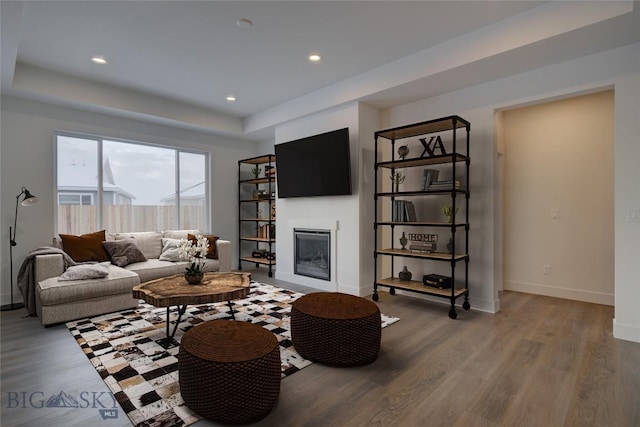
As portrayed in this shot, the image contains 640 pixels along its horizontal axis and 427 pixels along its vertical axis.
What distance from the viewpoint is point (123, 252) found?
426 centimetres

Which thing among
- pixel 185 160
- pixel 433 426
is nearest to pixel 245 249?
pixel 185 160

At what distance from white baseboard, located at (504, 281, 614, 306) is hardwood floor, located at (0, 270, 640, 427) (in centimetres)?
86

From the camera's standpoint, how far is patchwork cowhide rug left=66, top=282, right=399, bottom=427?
1860 mm

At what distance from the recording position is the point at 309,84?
4266mm

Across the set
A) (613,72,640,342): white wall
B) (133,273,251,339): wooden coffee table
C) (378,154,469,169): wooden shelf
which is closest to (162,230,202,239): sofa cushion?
(133,273,251,339): wooden coffee table

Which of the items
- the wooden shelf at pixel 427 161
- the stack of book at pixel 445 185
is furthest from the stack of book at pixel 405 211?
the wooden shelf at pixel 427 161

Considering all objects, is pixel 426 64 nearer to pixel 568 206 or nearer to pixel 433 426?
pixel 568 206

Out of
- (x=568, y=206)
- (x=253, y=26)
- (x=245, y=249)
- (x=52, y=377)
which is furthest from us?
(x=245, y=249)

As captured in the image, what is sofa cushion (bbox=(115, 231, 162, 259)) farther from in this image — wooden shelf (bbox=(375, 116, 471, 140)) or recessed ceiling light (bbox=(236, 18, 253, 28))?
wooden shelf (bbox=(375, 116, 471, 140))

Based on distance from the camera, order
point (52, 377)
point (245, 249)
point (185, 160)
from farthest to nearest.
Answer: point (245, 249) < point (185, 160) < point (52, 377)

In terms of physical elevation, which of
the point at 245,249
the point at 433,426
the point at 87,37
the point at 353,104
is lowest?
the point at 433,426

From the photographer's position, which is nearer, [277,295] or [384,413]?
[384,413]

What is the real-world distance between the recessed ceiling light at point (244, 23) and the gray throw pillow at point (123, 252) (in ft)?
10.4

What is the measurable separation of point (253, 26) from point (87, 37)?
1.60 metres
